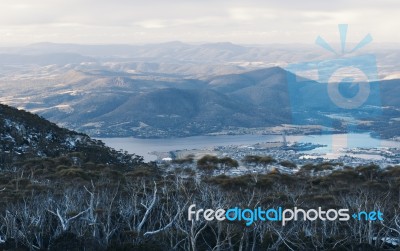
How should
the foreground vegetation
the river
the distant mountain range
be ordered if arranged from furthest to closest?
the distant mountain range < the river < the foreground vegetation

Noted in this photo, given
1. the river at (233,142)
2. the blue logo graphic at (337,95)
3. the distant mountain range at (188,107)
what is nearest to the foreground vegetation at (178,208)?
the river at (233,142)

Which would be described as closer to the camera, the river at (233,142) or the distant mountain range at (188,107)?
the river at (233,142)

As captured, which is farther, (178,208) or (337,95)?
(337,95)

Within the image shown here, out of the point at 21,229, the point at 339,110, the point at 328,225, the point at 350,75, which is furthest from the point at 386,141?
the point at 21,229

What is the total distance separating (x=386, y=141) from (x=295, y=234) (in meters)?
65.5

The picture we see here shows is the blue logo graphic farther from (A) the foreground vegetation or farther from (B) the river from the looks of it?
(A) the foreground vegetation

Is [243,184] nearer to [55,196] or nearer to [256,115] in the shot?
[55,196]

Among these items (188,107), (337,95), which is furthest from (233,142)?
(337,95)

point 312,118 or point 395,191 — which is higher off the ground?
point 395,191

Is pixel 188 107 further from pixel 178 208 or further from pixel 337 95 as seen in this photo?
pixel 178 208

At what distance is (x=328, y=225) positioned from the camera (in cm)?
1814

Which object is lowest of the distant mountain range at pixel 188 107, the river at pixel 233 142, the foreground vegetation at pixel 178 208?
the river at pixel 233 142

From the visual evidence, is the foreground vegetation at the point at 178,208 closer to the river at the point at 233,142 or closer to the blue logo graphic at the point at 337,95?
the river at the point at 233,142

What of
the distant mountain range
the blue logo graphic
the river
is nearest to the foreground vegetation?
the river
